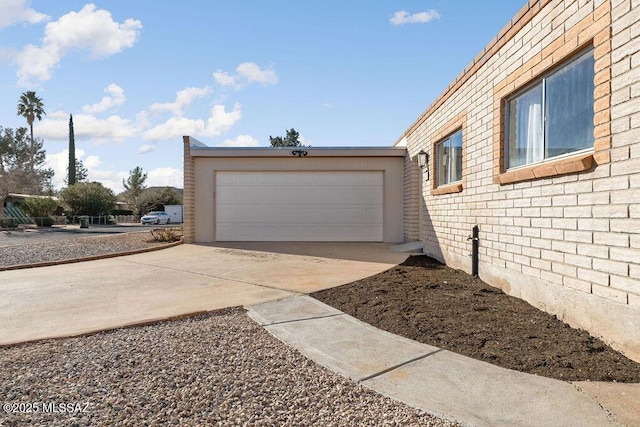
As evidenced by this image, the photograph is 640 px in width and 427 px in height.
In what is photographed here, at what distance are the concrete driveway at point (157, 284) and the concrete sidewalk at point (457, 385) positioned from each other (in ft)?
5.74

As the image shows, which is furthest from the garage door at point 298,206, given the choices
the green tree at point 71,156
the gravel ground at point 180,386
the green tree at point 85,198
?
the green tree at point 71,156

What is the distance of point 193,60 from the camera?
1065cm

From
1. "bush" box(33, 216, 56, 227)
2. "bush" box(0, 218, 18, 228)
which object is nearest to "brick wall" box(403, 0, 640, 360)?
"bush" box(0, 218, 18, 228)

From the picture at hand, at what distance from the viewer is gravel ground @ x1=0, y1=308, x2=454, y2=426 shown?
2.26m

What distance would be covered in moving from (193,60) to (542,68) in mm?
9141

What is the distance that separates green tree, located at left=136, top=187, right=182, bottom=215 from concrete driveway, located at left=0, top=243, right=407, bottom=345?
32897 mm

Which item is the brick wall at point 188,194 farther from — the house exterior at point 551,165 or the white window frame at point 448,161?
the white window frame at point 448,161

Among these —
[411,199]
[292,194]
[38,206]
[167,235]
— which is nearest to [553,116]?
[411,199]

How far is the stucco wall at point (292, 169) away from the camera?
12164 mm

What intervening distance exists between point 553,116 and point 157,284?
240 inches

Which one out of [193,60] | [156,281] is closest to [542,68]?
[156,281]

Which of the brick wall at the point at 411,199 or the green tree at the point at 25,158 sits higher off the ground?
the green tree at the point at 25,158

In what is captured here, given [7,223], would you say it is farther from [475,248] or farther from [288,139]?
[475,248]

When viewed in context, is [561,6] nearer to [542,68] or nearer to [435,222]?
[542,68]
